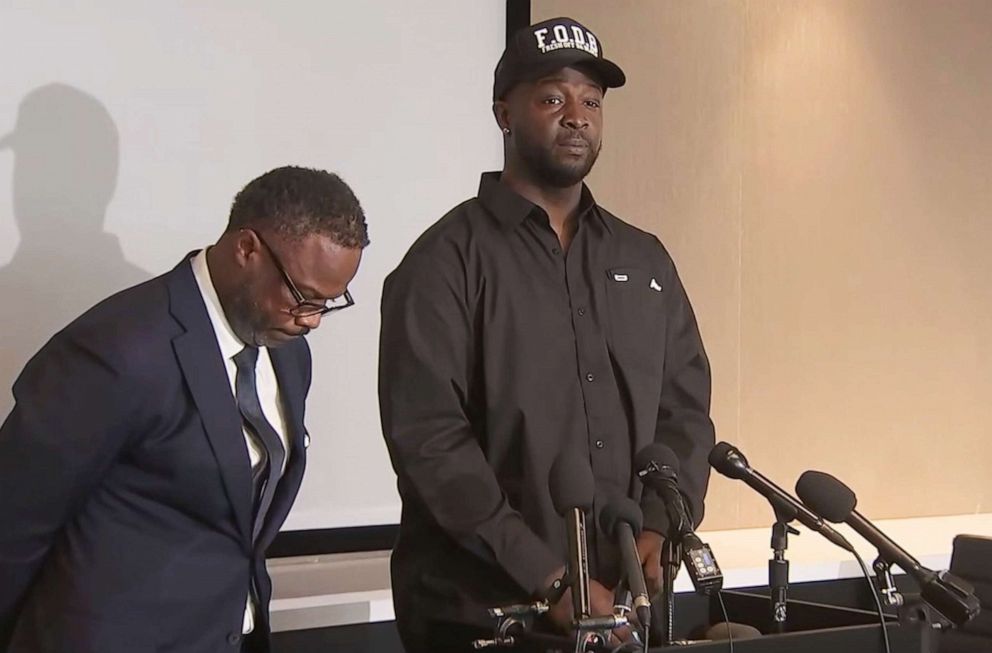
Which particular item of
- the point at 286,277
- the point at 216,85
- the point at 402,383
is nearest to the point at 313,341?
the point at 216,85

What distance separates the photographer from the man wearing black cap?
6.91ft

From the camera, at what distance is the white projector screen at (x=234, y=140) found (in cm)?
264

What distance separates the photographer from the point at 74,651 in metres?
1.73

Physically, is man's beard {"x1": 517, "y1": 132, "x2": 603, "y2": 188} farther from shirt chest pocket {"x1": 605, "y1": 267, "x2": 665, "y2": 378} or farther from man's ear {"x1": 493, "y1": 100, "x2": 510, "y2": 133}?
shirt chest pocket {"x1": 605, "y1": 267, "x2": 665, "y2": 378}

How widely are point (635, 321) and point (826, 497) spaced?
2.13 feet

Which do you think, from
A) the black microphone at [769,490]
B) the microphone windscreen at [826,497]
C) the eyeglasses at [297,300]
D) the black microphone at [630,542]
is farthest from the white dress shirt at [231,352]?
the microphone windscreen at [826,497]

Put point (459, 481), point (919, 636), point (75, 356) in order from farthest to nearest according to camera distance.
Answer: point (459, 481)
point (919, 636)
point (75, 356)

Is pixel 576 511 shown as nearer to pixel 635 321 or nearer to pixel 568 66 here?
pixel 635 321

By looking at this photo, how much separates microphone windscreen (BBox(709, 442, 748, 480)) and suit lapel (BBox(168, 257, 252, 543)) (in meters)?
0.70

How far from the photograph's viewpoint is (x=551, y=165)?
2266 mm

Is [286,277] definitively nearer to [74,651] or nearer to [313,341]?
[74,651]

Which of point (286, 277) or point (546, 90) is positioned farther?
point (546, 90)

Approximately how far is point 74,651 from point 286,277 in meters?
0.61

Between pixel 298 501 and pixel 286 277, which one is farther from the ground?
pixel 286 277
